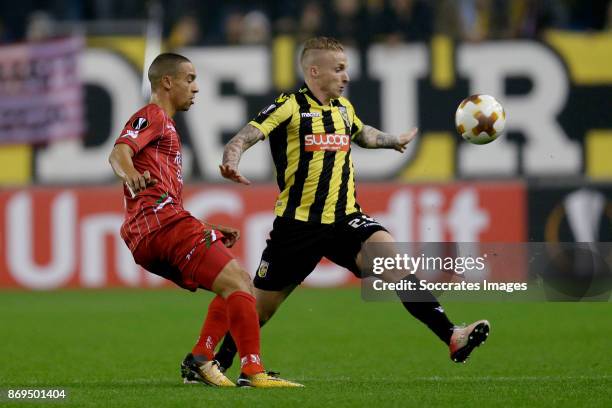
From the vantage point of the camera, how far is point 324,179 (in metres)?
7.84

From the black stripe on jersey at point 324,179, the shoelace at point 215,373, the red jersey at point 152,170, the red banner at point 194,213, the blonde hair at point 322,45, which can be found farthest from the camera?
the red banner at point 194,213

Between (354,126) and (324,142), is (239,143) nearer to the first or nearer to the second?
(324,142)

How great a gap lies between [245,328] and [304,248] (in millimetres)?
903

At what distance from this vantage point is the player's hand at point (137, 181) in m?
6.66

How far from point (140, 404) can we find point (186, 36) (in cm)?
1118

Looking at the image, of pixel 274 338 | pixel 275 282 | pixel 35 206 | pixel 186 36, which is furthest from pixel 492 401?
pixel 186 36

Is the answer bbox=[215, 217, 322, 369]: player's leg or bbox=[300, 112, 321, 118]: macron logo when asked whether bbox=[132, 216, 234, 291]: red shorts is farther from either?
bbox=[300, 112, 321, 118]: macron logo

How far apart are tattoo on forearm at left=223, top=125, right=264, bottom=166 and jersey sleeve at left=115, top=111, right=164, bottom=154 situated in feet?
1.36

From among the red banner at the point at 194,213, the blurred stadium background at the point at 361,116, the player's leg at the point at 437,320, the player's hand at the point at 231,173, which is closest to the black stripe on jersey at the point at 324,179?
the player's leg at the point at 437,320

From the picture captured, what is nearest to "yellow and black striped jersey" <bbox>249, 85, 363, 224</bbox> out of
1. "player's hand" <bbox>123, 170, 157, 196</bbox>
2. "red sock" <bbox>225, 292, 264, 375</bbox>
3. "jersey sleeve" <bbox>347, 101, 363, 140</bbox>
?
"jersey sleeve" <bbox>347, 101, 363, 140</bbox>

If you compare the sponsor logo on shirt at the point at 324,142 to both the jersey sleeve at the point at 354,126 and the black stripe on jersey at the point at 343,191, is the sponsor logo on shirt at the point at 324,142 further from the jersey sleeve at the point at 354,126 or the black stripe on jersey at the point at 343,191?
the jersey sleeve at the point at 354,126

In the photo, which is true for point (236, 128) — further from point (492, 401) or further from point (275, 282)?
point (492, 401)

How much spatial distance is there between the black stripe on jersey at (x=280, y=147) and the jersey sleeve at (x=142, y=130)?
0.90 meters

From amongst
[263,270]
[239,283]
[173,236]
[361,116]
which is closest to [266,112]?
[263,270]
